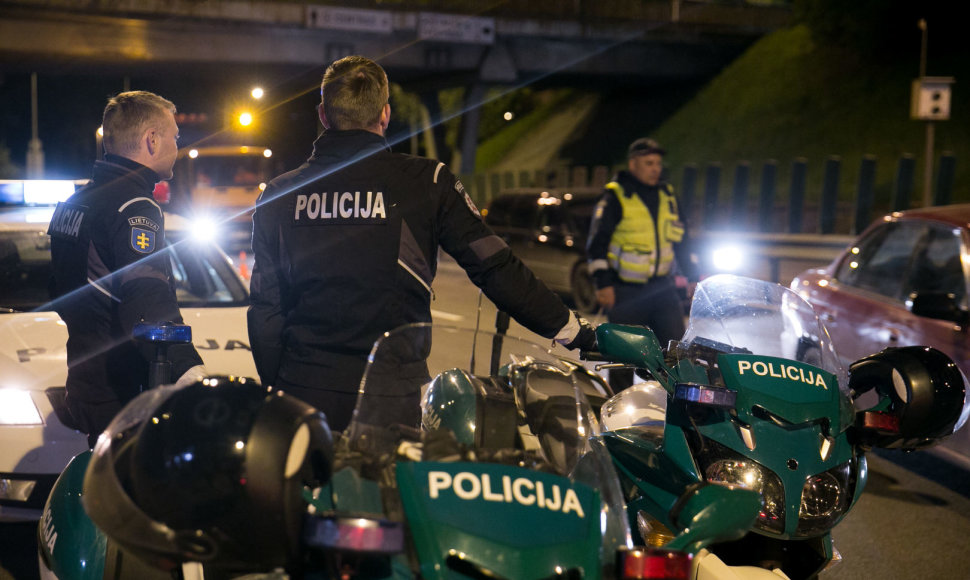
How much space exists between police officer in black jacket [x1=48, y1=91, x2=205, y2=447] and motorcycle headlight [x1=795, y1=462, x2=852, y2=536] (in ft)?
6.37

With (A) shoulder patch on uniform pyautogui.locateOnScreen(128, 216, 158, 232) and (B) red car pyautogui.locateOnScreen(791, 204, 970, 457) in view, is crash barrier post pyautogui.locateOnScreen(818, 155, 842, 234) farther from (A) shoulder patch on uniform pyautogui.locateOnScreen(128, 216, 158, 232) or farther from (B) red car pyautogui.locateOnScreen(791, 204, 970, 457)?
(A) shoulder patch on uniform pyautogui.locateOnScreen(128, 216, 158, 232)

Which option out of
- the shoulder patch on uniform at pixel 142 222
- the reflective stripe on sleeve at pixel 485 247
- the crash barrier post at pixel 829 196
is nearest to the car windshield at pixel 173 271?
the shoulder patch on uniform at pixel 142 222

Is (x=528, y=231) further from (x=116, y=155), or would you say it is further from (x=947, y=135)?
(x=947, y=135)

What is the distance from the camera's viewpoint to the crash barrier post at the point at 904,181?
88.1ft

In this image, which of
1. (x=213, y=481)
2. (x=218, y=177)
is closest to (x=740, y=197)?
(x=218, y=177)

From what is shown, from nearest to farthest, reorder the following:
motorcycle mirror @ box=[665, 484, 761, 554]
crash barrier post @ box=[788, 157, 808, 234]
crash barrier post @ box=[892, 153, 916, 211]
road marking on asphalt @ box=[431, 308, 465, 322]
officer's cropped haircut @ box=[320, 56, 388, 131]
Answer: motorcycle mirror @ box=[665, 484, 761, 554]
officer's cropped haircut @ box=[320, 56, 388, 131]
road marking on asphalt @ box=[431, 308, 465, 322]
crash barrier post @ box=[892, 153, 916, 211]
crash barrier post @ box=[788, 157, 808, 234]

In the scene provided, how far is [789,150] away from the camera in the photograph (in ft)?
131

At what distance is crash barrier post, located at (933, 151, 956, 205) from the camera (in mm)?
26969

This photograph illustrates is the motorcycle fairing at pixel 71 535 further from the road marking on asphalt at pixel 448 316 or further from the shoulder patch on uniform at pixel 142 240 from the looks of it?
the road marking on asphalt at pixel 448 316

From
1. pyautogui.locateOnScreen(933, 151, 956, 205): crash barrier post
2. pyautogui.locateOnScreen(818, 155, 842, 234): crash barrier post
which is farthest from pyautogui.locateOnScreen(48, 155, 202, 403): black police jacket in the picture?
pyautogui.locateOnScreen(818, 155, 842, 234): crash barrier post

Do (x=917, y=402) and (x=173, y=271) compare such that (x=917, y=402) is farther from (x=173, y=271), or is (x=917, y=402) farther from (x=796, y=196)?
(x=796, y=196)

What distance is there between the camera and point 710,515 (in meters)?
2.40

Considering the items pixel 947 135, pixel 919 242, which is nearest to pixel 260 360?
pixel 919 242

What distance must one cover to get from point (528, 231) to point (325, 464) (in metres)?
14.1
